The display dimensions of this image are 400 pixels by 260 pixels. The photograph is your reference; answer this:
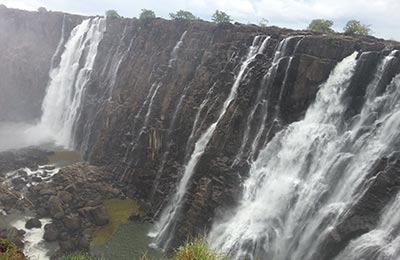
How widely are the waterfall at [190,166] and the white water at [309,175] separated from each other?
13.9ft

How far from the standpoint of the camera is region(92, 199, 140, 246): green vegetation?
2862 cm

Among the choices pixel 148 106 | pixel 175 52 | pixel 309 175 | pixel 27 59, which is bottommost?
pixel 309 175

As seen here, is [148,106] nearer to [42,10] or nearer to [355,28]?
[355,28]

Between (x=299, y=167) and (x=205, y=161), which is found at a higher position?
(x=299, y=167)

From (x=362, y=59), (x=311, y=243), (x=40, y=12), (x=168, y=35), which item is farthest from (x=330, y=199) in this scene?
(x=40, y=12)

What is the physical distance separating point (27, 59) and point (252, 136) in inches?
1663

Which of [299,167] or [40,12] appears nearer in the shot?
[299,167]

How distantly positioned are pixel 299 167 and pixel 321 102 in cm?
460

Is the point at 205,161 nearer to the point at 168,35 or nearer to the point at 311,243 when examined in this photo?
the point at 311,243

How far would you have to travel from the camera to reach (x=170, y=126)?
36312 mm

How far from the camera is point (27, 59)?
5912 cm

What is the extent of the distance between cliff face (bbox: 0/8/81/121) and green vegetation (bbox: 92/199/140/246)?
28.1m

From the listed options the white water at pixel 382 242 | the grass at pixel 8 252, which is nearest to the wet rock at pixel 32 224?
the grass at pixel 8 252

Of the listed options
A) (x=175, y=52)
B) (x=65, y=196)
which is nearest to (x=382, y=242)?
(x=65, y=196)
